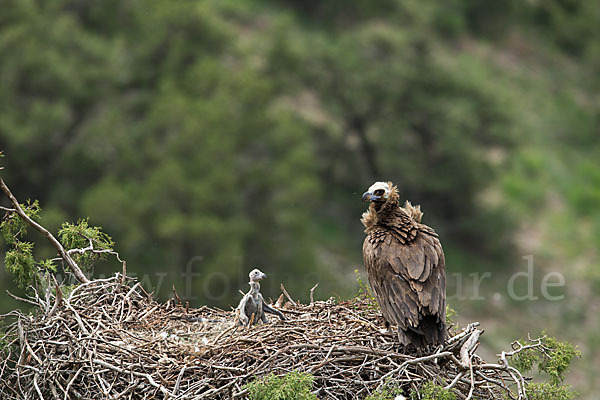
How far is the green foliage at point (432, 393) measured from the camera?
301 inches

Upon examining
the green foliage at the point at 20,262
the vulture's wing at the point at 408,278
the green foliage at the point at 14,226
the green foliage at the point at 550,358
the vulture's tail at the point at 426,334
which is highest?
the green foliage at the point at 550,358

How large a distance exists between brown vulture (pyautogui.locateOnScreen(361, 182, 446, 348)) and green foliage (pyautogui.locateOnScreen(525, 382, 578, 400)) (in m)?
0.98

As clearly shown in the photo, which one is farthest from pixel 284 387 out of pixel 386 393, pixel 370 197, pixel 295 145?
pixel 295 145

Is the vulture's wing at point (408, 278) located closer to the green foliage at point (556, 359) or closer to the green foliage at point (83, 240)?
the green foliage at point (556, 359)

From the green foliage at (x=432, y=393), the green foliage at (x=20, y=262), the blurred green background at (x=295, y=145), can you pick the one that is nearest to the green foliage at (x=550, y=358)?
the green foliage at (x=432, y=393)

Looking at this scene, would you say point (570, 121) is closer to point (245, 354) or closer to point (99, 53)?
point (99, 53)

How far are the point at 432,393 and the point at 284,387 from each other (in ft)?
4.21

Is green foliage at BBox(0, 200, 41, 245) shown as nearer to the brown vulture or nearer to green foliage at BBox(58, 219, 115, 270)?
green foliage at BBox(58, 219, 115, 270)

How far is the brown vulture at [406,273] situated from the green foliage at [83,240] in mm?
2945

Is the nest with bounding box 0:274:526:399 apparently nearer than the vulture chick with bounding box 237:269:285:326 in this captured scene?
Yes

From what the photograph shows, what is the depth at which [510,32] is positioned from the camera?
163 ft

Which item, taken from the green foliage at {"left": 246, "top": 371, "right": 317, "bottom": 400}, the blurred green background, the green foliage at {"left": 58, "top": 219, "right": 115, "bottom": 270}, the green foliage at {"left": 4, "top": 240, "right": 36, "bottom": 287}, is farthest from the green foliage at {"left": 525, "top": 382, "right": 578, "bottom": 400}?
the blurred green background

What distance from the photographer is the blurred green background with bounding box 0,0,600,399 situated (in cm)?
2731

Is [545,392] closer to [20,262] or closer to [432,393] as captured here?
[432,393]
